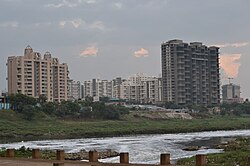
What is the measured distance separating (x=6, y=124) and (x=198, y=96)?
297ft

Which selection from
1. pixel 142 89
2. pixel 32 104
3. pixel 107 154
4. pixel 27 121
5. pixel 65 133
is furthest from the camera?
pixel 142 89

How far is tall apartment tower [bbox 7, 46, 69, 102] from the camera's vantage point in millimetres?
125438

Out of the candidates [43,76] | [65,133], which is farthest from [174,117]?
[65,133]

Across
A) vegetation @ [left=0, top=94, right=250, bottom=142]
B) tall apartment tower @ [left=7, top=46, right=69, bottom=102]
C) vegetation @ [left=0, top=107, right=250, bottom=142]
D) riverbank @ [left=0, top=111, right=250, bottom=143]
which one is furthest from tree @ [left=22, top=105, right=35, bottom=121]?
tall apartment tower @ [left=7, top=46, right=69, bottom=102]

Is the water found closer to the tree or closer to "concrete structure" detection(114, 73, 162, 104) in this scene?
the tree

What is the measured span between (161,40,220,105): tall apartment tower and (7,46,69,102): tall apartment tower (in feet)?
122

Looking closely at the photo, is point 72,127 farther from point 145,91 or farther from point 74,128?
point 145,91

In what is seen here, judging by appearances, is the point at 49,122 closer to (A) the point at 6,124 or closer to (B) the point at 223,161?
(A) the point at 6,124

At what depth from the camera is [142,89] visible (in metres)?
193

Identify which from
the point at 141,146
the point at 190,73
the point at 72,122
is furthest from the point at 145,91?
the point at 141,146

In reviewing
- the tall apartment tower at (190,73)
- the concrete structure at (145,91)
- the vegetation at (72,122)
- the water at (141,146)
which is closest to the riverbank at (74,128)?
the vegetation at (72,122)

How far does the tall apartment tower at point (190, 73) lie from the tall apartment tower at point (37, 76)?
3711 centimetres

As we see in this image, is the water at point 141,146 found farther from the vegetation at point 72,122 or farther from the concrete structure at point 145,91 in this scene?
the concrete structure at point 145,91

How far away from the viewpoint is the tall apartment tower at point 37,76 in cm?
12544
